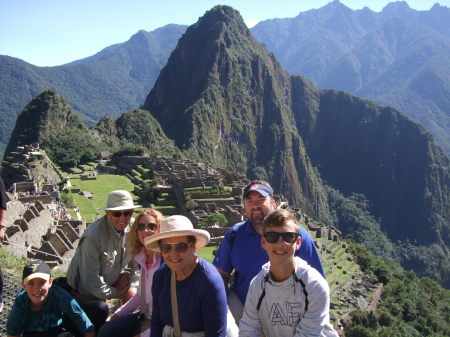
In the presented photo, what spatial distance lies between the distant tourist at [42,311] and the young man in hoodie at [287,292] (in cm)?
206

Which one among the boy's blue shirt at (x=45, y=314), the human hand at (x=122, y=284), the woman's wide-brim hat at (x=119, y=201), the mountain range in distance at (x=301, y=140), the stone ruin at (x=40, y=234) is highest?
the woman's wide-brim hat at (x=119, y=201)

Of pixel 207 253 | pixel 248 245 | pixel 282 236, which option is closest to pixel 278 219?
pixel 282 236

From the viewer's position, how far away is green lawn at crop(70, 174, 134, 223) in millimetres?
25406

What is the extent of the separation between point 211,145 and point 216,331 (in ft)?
345

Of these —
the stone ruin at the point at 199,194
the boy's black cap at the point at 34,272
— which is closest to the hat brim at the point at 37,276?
the boy's black cap at the point at 34,272

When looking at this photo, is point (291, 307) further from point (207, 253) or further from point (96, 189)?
point (96, 189)

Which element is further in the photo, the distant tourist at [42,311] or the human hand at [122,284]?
the human hand at [122,284]

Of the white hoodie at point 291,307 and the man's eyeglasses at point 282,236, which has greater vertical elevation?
the man's eyeglasses at point 282,236

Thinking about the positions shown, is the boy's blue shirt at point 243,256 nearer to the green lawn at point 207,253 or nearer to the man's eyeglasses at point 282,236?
the man's eyeglasses at point 282,236

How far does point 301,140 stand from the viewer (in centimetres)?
14875

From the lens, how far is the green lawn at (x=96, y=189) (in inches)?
1000

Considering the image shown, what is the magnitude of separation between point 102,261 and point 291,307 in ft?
9.41

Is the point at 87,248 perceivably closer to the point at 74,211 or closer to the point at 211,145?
the point at 74,211

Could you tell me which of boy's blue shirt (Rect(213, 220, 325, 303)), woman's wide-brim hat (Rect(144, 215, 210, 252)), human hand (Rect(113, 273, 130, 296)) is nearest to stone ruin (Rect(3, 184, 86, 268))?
human hand (Rect(113, 273, 130, 296))
